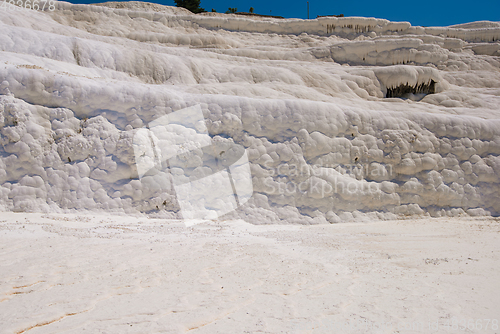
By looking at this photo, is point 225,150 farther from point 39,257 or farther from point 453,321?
point 453,321

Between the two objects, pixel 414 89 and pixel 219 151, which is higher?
pixel 414 89

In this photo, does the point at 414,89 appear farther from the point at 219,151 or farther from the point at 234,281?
the point at 234,281

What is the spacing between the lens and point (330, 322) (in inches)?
72.2

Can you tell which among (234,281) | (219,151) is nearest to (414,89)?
(219,151)

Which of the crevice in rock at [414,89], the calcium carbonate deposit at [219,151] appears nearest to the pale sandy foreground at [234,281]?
the calcium carbonate deposit at [219,151]

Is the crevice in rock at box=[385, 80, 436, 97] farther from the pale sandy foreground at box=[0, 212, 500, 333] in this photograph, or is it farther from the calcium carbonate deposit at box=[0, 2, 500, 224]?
the pale sandy foreground at box=[0, 212, 500, 333]

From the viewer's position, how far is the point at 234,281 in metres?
2.43

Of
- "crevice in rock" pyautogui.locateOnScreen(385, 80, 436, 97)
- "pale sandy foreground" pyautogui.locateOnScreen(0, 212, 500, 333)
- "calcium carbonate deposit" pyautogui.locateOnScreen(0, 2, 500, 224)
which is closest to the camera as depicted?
"pale sandy foreground" pyautogui.locateOnScreen(0, 212, 500, 333)

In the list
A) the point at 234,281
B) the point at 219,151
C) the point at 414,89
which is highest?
the point at 414,89

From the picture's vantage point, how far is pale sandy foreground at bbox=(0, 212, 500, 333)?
5.91 ft

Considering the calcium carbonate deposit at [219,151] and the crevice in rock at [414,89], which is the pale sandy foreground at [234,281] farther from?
the crevice in rock at [414,89]

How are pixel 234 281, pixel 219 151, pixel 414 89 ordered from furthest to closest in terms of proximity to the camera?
pixel 414 89, pixel 219 151, pixel 234 281

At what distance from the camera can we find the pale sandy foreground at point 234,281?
1803 mm

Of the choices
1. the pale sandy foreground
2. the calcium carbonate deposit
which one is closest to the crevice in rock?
the calcium carbonate deposit
